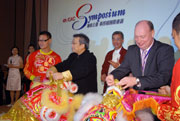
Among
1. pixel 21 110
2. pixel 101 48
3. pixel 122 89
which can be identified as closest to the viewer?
pixel 122 89

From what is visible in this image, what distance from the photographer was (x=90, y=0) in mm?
5066

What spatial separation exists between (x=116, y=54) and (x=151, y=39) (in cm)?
199

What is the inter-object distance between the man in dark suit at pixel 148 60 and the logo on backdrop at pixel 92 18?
2614 mm

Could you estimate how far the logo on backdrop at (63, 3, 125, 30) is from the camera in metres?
4.50

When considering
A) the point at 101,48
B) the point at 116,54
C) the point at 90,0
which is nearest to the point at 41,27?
the point at 90,0

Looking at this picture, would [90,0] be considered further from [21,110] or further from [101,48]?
[21,110]

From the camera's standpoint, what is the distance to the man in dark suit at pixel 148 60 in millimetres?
1595

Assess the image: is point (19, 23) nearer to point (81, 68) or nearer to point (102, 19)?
point (102, 19)

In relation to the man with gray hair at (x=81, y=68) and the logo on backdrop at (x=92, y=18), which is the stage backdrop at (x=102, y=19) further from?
the man with gray hair at (x=81, y=68)

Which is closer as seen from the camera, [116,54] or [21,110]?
[21,110]

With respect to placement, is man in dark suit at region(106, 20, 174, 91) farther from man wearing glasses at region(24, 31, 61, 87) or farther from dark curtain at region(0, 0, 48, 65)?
dark curtain at region(0, 0, 48, 65)

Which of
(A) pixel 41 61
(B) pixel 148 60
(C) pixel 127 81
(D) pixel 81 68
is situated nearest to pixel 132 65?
(B) pixel 148 60

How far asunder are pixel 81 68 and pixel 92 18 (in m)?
2.92

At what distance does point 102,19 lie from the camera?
477 cm
